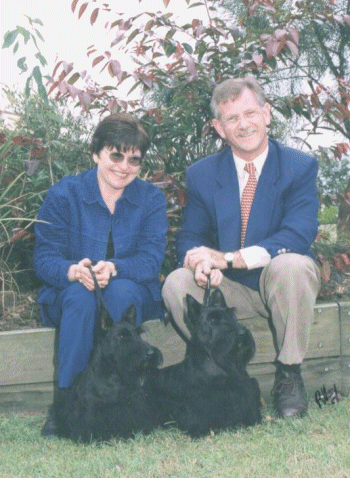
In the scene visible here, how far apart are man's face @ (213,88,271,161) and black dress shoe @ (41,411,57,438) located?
1661 millimetres

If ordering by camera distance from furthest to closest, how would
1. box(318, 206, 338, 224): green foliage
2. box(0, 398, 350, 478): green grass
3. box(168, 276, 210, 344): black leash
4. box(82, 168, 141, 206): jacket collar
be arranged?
1. box(318, 206, 338, 224): green foliage
2. box(82, 168, 141, 206): jacket collar
3. box(168, 276, 210, 344): black leash
4. box(0, 398, 350, 478): green grass

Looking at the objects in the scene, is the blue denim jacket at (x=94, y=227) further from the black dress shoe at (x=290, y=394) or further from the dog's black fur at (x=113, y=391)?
the black dress shoe at (x=290, y=394)

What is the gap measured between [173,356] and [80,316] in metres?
0.82

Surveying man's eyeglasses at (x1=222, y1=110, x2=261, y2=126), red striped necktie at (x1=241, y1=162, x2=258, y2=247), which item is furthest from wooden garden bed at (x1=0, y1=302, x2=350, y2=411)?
man's eyeglasses at (x1=222, y1=110, x2=261, y2=126)

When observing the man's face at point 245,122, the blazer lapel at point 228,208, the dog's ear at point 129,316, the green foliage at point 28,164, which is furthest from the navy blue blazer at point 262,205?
the green foliage at point 28,164

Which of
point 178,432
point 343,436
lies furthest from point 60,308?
point 343,436

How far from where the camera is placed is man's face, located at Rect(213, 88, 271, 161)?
3.92 metres

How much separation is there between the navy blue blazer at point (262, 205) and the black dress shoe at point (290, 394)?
468mm

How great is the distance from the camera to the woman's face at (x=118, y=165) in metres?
3.76

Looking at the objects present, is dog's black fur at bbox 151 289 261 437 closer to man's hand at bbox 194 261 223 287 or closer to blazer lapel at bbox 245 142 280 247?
man's hand at bbox 194 261 223 287

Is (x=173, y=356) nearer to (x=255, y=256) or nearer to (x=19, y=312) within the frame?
(x=255, y=256)

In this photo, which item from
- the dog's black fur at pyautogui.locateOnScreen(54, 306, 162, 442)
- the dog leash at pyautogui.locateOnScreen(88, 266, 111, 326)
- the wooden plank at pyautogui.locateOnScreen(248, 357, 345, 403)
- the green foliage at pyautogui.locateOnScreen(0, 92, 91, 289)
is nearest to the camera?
the dog's black fur at pyautogui.locateOnScreen(54, 306, 162, 442)

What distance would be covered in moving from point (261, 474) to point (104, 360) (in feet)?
2.70

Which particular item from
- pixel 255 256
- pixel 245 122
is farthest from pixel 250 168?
pixel 255 256
